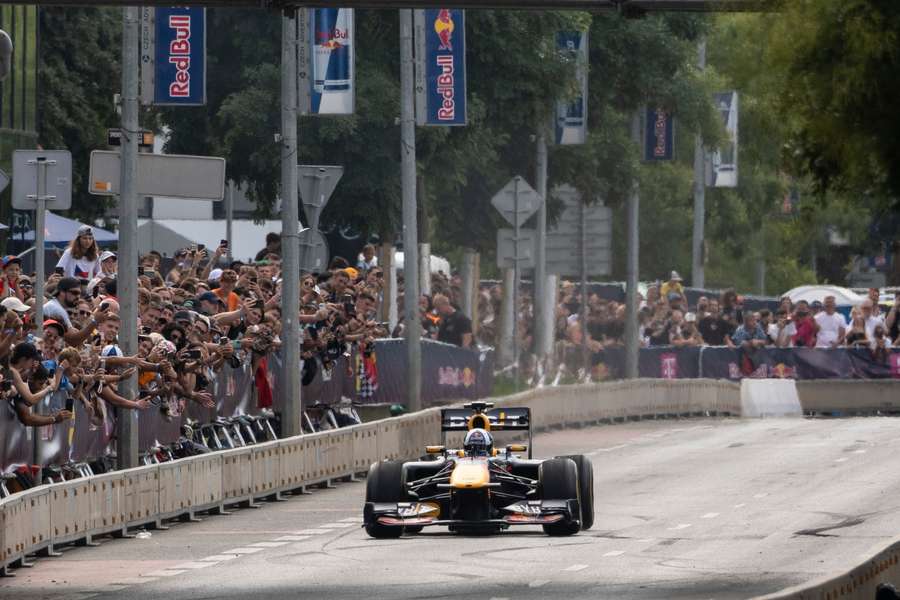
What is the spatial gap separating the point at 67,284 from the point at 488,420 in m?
4.60

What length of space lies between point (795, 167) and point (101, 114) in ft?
135

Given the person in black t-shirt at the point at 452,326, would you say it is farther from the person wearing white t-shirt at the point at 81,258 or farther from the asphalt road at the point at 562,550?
the person wearing white t-shirt at the point at 81,258

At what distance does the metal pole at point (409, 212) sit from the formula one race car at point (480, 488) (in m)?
13.7

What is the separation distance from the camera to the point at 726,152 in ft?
193

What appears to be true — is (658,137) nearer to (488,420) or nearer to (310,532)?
(310,532)

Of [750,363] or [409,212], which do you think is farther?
[750,363]

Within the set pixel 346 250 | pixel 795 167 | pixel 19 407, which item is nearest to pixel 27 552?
pixel 19 407

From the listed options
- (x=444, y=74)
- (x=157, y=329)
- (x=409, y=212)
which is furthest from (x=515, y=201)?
(x=157, y=329)

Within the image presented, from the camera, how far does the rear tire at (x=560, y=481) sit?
71.5ft

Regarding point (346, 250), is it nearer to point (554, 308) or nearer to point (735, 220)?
point (554, 308)

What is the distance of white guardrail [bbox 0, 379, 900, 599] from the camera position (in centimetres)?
2044

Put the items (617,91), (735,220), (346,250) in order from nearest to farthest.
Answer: (346,250)
(617,91)
(735,220)

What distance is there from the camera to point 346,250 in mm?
47156

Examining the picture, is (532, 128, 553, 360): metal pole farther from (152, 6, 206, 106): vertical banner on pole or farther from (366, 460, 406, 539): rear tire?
(366, 460, 406, 539): rear tire
